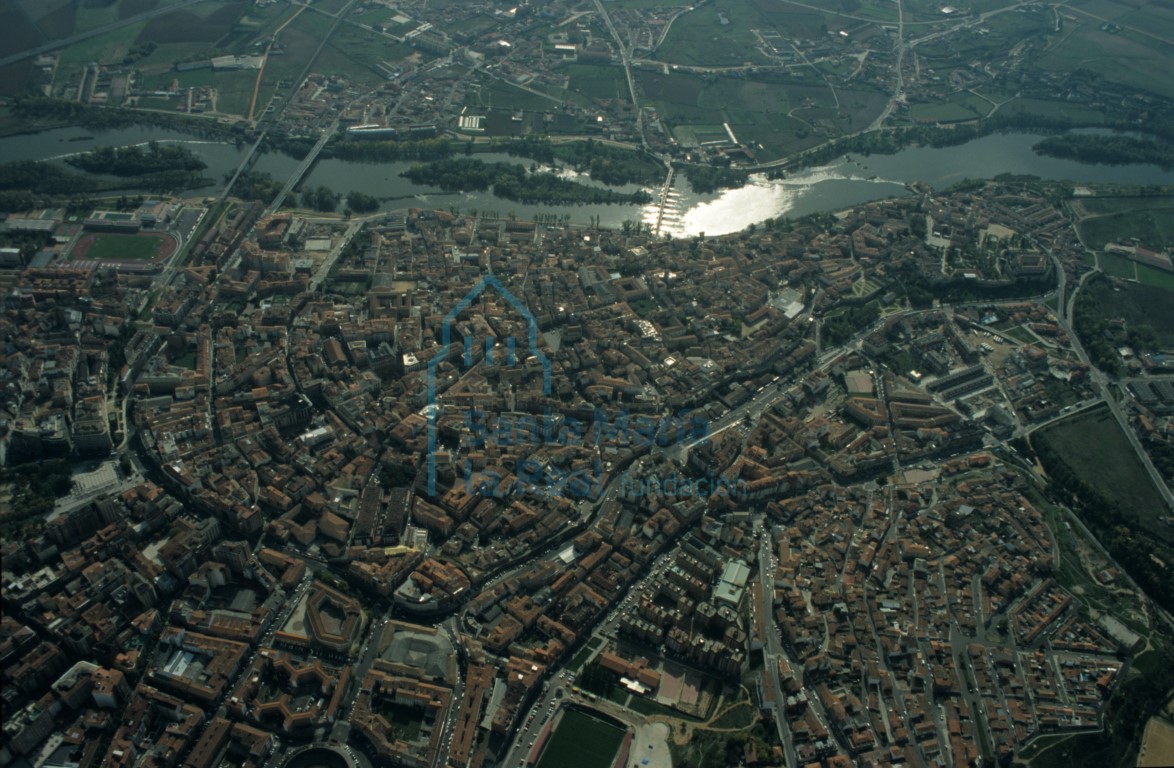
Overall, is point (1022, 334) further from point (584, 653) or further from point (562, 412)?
point (584, 653)

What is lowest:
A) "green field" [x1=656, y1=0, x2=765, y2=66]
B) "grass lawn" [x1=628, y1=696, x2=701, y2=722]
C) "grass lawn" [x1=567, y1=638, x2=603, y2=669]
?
"grass lawn" [x1=628, y1=696, x2=701, y2=722]

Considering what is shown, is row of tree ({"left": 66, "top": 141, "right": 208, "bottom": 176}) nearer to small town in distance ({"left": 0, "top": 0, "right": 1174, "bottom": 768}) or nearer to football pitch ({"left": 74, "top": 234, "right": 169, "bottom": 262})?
small town in distance ({"left": 0, "top": 0, "right": 1174, "bottom": 768})

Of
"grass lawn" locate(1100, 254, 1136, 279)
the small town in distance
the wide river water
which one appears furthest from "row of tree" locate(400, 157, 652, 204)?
"grass lawn" locate(1100, 254, 1136, 279)

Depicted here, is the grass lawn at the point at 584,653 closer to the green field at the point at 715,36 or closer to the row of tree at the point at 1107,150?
the row of tree at the point at 1107,150

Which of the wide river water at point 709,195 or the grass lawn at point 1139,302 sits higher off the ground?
the wide river water at point 709,195

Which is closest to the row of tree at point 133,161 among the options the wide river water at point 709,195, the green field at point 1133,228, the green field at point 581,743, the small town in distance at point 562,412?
the small town in distance at point 562,412

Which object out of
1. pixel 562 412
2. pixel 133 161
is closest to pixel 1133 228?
pixel 562 412

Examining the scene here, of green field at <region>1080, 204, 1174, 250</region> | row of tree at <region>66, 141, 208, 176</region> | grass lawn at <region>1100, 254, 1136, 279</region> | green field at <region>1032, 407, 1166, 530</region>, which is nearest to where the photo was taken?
green field at <region>1032, 407, 1166, 530</region>
